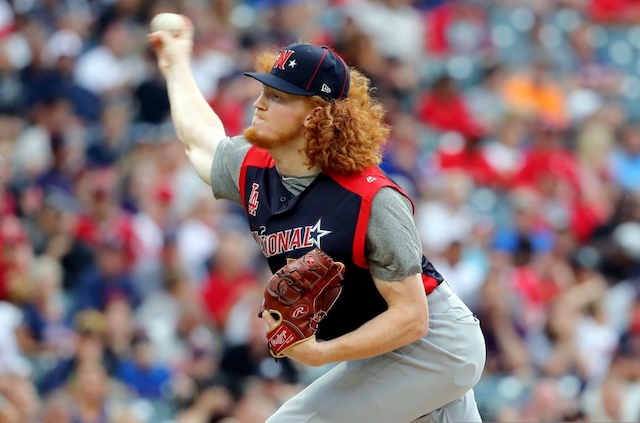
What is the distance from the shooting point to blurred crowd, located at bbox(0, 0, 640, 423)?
7.30 meters

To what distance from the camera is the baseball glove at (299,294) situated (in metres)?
3.44

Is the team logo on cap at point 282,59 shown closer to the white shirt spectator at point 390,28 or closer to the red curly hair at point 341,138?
the red curly hair at point 341,138

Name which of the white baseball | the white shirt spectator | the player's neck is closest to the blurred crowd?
the white shirt spectator

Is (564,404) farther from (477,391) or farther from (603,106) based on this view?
(603,106)

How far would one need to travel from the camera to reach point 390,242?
11.5 feet

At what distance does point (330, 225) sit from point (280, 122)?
1.51 feet

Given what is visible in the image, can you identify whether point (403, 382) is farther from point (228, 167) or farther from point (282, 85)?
point (282, 85)

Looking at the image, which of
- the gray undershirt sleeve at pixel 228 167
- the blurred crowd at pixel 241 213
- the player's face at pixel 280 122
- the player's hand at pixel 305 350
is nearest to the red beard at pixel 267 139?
the player's face at pixel 280 122

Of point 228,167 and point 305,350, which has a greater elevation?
point 228,167

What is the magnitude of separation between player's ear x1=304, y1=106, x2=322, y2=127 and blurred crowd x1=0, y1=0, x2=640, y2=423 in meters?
3.49

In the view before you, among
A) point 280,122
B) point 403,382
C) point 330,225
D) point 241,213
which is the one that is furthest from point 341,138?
point 241,213

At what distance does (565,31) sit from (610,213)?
367 cm

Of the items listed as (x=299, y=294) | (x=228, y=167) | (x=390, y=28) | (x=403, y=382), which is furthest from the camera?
(x=390, y=28)

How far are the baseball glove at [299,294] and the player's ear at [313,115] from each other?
53 cm
